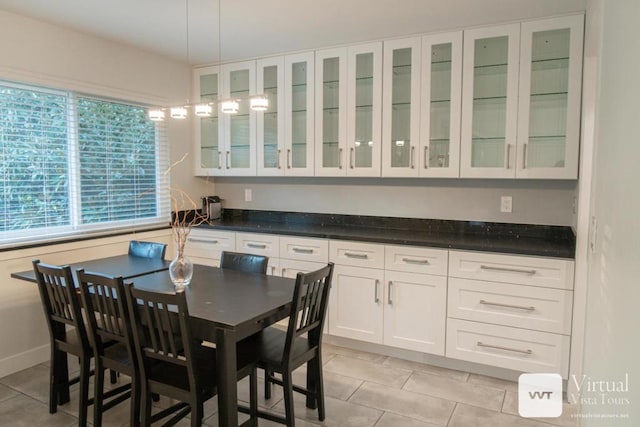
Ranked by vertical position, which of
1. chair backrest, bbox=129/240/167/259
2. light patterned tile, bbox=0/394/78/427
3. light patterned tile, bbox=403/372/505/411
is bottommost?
light patterned tile, bbox=0/394/78/427

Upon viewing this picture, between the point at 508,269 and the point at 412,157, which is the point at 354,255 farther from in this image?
the point at 508,269

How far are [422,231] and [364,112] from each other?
3.59 ft

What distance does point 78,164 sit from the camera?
341 cm

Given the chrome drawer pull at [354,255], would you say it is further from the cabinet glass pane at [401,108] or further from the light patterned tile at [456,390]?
the light patterned tile at [456,390]

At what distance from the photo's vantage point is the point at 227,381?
73.5 inches

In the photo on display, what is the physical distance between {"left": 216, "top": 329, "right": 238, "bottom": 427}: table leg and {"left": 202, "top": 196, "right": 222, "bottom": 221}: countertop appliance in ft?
8.80

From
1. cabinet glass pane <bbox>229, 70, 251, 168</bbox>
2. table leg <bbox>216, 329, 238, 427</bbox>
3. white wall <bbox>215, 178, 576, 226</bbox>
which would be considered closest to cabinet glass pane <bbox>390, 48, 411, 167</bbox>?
white wall <bbox>215, 178, 576, 226</bbox>

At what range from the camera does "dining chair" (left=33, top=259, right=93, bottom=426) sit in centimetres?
225

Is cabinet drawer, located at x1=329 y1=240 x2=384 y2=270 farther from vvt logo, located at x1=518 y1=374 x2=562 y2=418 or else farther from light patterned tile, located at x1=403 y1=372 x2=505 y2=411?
vvt logo, located at x1=518 y1=374 x2=562 y2=418

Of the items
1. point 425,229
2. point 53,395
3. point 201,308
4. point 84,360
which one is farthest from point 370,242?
point 53,395

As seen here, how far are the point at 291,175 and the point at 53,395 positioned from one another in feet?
7.72

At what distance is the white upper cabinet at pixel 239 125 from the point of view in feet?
13.4

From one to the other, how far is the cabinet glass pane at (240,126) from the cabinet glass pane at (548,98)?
241cm

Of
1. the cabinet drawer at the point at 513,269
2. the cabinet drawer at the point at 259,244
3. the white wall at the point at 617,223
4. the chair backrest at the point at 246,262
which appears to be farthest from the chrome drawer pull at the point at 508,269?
the cabinet drawer at the point at 259,244
